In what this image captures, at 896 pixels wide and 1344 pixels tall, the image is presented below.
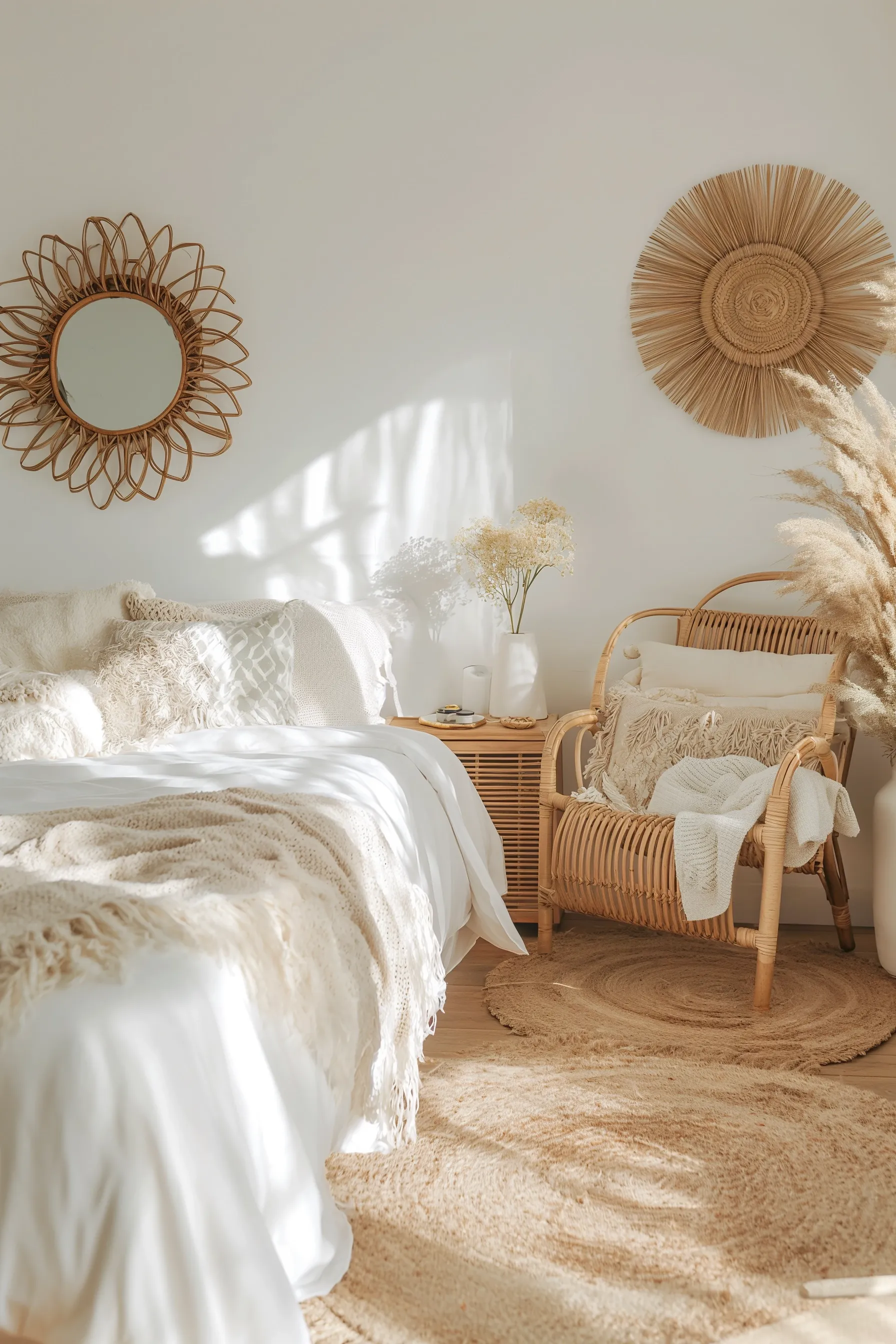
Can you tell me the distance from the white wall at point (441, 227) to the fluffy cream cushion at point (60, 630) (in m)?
0.53

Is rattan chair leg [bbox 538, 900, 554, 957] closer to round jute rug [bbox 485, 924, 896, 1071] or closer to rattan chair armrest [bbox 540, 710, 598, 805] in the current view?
round jute rug [bbox 485, 924, 896, 1071]

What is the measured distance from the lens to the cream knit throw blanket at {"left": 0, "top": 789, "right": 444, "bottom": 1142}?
135cm

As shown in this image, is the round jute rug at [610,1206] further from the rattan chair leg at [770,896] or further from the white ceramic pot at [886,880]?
the white ceramic pot at [886,880]

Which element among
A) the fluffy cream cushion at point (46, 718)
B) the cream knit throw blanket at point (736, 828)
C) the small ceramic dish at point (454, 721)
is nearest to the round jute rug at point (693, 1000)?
the cream knit throw blanket at point (736, 828)

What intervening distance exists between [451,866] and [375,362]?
1.72 metres

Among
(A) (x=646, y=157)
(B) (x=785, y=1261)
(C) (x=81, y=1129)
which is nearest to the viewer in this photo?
(C) (x=81, y=1129)

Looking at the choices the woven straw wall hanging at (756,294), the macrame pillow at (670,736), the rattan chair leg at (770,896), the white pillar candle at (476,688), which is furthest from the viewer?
the white pillar candle at (476,688)

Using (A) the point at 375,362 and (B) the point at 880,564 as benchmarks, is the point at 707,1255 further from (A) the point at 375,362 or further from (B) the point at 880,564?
(A) the point at 375,362

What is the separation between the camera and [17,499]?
146 inches

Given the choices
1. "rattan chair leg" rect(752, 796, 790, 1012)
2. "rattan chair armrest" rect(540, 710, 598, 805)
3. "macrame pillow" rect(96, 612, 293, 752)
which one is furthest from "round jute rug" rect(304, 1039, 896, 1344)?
"macrame pillow" rect(96, 612, 293, 752)

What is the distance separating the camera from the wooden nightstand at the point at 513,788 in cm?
316

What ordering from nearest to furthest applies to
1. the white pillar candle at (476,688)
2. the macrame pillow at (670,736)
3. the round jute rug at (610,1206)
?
the round jute rug at (610,1206), the macrame pillow at (670,736), the white pillar candle at (476,688)

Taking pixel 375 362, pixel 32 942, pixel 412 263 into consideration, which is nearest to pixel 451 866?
pixel 32 942

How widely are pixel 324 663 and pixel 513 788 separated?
2.17 ft
